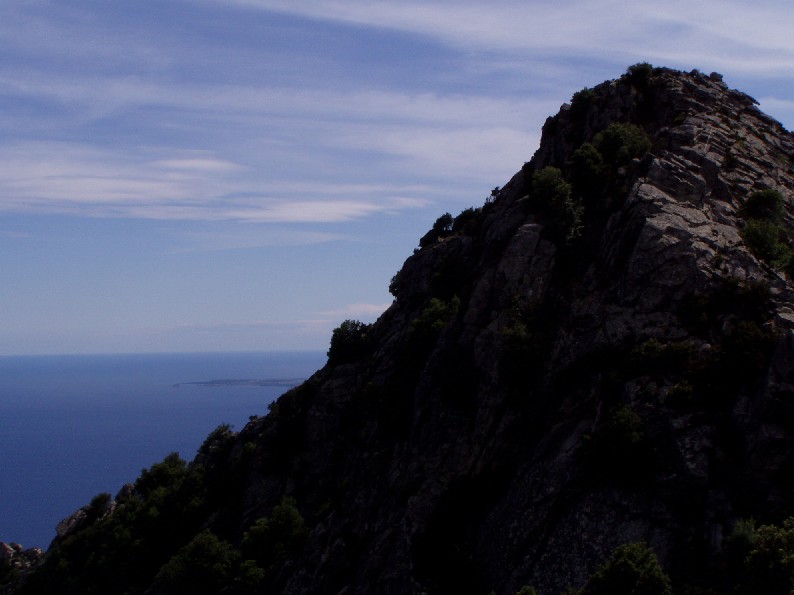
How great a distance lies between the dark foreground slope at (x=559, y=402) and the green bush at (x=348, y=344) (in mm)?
271

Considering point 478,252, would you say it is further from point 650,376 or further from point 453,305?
point 650,376

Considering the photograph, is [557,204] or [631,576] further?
[557,204]

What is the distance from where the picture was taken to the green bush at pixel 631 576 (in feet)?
91.1

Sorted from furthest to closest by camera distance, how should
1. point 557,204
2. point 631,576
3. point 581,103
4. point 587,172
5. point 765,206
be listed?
point 581,103, point 587,172, point 557,204, point 765,206, point 631,576

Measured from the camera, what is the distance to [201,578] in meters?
51.3

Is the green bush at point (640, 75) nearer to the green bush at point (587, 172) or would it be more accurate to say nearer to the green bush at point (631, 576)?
the green bush at point (587, 172)

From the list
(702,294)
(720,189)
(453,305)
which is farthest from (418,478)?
(720,189)

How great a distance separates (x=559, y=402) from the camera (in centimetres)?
4138

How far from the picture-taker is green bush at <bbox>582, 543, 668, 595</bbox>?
27.8 metres

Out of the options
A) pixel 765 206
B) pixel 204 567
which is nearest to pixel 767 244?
pixel 765 206

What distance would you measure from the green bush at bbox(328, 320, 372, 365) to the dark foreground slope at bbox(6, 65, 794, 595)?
0.89ft

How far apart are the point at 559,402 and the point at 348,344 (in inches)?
1086

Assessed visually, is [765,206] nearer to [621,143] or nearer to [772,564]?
[621,143]

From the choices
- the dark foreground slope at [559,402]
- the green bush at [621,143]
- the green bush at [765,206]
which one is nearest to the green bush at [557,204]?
the dark foreground slope at [559,402]
